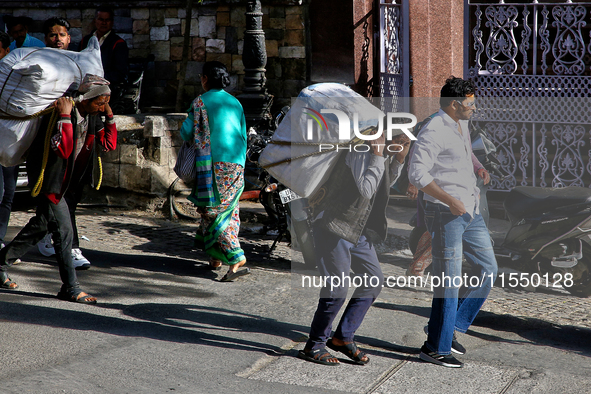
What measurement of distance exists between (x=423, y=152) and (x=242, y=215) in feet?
14.2

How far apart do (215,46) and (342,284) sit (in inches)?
308

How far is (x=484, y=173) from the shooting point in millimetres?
5133

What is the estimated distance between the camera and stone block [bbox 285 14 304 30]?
10.8m

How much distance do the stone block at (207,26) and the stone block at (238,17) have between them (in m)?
0.32

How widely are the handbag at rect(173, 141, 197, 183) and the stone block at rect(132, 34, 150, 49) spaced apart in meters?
6.06

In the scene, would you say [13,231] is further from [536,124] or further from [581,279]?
[536,124]

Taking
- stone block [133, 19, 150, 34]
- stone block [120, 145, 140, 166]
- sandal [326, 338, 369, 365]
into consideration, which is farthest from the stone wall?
sandal [326, 338, 369, 365]

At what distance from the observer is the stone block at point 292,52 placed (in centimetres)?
1088

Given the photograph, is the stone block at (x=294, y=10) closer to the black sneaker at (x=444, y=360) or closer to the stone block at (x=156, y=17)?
the stone block at (x=156, y=17)

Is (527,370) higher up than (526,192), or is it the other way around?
(526,192)

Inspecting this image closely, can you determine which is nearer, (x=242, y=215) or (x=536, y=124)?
(x=242, y=215)

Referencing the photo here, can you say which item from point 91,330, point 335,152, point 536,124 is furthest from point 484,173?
point 536,124

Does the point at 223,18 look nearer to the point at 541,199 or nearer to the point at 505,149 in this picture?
the point at 505,149

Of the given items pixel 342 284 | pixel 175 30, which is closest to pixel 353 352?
pixel 342 284
